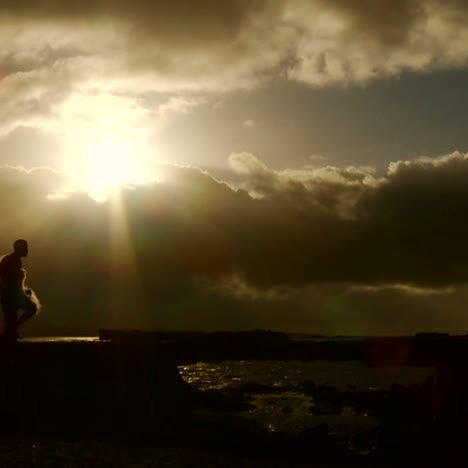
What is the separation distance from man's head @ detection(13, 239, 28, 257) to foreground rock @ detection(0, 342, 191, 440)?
2.55 metres

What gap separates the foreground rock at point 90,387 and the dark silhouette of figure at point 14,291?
1.18 m

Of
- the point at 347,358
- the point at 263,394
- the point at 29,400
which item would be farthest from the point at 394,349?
the point at 263,394

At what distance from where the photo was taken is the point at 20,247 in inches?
779

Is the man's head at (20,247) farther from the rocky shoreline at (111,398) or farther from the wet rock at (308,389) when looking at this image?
the wet rock at (308,389)

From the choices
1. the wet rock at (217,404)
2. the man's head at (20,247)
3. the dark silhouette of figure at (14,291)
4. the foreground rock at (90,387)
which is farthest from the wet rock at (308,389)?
the man's head at (20,247)

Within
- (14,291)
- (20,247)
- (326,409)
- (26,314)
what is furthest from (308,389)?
(20,247)

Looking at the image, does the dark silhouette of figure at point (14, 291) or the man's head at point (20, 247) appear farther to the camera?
the man's head at point (20, 247)

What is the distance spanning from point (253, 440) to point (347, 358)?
3398 millimetres

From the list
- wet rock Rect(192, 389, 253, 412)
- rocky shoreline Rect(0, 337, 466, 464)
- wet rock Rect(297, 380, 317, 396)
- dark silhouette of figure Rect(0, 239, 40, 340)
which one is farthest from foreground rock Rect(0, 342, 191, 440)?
wet rock Rect(297, 380, 317, 396)

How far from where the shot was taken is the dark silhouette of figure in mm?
19641

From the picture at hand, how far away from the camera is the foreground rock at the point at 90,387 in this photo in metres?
17.9

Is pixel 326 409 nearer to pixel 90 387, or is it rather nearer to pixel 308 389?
pixel 308 389

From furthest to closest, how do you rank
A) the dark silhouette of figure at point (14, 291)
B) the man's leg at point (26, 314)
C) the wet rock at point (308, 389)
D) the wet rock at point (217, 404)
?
the wet rock at point (308, 389) → the wet rock at point (217, 404) → the man's leg at point (26, 314) → the dark silhouette of figure at point (14, 291)

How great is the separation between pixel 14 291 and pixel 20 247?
1178mm
